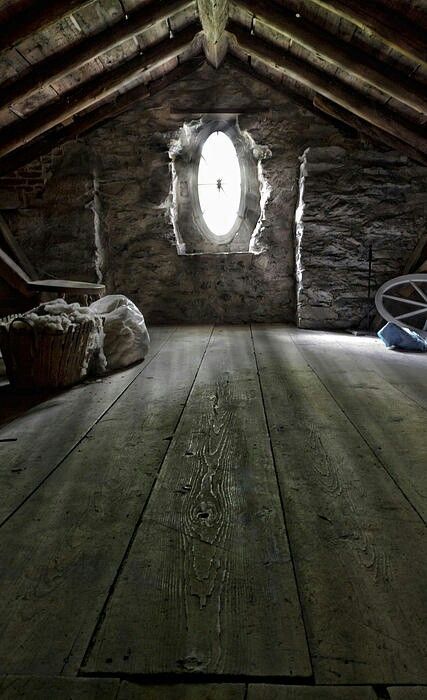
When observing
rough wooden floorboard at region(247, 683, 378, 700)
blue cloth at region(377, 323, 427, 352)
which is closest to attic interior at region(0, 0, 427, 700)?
rough wooden floorboard at region(247, 683, 378, 700)

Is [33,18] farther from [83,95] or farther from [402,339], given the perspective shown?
[402,339]

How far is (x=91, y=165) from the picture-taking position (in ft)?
17.1

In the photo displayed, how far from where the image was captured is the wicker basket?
266 centimetres

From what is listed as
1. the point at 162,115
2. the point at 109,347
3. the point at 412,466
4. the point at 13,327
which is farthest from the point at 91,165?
the point at 412,466

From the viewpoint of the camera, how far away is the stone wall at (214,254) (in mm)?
4898

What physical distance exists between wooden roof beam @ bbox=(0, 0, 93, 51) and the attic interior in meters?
0.01

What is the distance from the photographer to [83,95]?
4.19m

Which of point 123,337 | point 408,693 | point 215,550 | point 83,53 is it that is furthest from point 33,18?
Answer: point 408,693

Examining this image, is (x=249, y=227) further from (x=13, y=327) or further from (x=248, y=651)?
(x=248, y=651)

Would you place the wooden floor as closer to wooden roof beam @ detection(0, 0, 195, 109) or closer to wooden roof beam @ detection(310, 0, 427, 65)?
wooden roof beam @ detection(310, 0, 427, 65)

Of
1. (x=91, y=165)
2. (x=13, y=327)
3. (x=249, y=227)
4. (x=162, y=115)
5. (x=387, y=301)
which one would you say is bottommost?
(x=387, y=301)

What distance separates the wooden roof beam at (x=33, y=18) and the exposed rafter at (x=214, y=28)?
3.55 feet

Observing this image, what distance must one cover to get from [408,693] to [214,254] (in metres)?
4.77

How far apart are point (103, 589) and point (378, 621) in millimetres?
512
